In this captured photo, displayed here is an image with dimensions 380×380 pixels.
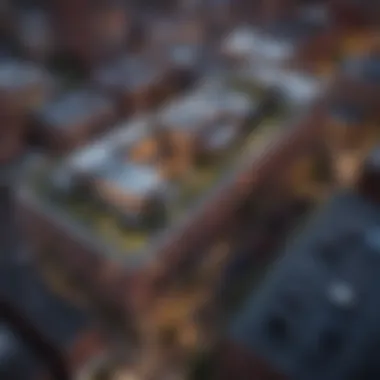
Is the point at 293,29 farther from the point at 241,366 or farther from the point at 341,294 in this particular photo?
the point at 241,366

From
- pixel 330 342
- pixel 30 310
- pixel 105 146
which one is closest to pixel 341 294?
pixel 330 342

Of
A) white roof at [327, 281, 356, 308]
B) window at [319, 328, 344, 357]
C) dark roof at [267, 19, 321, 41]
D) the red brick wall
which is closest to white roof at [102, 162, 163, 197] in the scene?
the red brick wall

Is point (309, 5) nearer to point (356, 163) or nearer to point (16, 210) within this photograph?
point (356, 163)

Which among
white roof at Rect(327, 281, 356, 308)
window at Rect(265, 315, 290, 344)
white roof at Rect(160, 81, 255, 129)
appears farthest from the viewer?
white roof at Rect(160, 81, 255, 129)

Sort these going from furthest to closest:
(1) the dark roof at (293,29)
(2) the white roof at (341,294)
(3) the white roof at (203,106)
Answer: (1) the dark roof at (293,29)
(3) the white roof at (203,106)
(2) the white roof at (341,294)

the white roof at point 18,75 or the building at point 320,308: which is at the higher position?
the white roof at point 18,75

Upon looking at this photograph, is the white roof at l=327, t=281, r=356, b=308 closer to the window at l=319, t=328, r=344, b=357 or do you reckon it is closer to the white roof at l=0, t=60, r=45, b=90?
the window at l=319, t=328, r=344, b=357

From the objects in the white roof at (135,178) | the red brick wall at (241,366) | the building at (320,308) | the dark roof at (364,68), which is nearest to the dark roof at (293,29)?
the dark roof at (364,68)

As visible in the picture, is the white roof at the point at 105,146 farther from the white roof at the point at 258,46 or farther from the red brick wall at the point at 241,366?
the white roof at the point at 258,46

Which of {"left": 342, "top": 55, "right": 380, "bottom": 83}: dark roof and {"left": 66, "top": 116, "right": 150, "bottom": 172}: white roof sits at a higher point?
{"left": 342, "top": 55, "right": 380, "bottom": 83}: dark roof

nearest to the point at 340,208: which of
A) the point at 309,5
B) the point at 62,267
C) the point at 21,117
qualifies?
the point at 62,267
